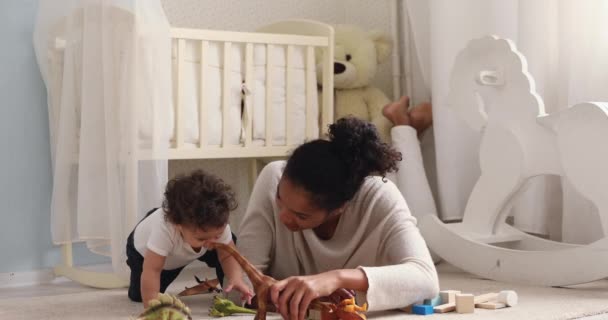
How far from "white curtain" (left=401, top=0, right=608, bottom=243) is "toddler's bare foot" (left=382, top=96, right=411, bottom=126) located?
115 millimetres

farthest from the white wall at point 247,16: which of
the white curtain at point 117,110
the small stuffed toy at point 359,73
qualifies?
the white curtain at point 117,110

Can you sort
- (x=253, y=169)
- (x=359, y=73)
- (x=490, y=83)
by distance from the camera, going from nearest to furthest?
(x=490, y=83)
(x=253, y=169)
(x=359, y=73)

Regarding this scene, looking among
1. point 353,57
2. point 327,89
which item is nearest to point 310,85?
point 327,89

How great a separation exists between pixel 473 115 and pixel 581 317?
0.92 m

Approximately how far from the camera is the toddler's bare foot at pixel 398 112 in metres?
3.11

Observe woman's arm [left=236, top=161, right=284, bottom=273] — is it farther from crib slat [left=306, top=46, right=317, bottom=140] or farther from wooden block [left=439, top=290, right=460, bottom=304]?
crib slat [left=306, top=46, right=317, bottom=140]

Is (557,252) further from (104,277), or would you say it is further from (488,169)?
(104,277)

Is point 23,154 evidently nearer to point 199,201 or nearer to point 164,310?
point 199,201

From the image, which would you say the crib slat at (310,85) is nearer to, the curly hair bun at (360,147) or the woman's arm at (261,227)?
the woman's arm at (261,227)

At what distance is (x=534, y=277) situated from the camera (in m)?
2.34

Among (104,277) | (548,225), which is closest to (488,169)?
(548,225)

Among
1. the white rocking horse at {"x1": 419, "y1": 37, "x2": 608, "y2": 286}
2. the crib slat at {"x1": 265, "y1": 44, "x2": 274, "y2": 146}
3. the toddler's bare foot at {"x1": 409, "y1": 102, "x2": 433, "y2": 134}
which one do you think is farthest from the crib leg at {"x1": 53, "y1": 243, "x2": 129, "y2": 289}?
the toddler's bare foot at {"x1": 409, "y1": 102, "x2": 433, "y2": 134}

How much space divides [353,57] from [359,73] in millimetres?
61

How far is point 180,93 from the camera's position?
2.58m
